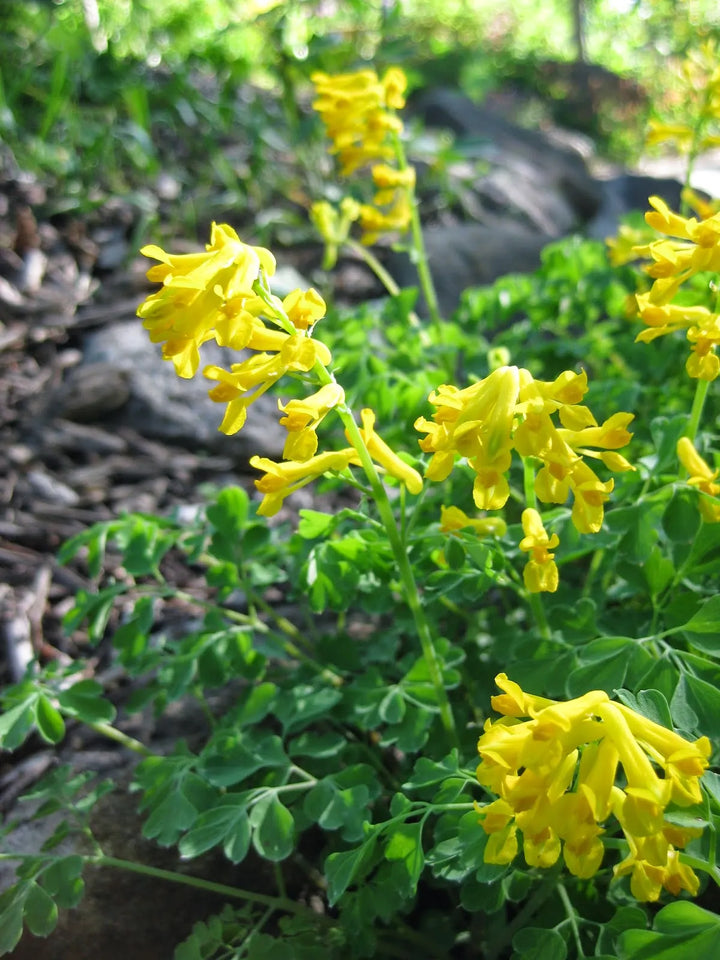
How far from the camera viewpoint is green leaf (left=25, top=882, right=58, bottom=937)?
1.36 meters

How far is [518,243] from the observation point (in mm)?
4348

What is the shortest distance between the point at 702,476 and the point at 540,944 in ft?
2.27

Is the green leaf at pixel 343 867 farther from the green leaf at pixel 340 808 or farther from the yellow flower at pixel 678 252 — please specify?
the yellow flower at pixel 678 252

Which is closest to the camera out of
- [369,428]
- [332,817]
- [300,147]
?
[369,428]

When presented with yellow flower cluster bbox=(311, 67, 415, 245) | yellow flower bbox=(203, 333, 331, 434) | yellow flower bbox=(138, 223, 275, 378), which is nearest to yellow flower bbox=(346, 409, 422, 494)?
yellow flower bbox=(203, 333, 331, 434)

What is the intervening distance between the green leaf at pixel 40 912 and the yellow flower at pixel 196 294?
909 millimetres

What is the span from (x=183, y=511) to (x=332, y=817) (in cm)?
156

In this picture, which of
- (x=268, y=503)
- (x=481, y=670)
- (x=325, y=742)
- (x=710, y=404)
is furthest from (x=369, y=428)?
(x=710, y=404)

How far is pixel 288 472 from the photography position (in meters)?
1.16

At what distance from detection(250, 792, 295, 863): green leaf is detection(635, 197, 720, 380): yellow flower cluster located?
0.94m

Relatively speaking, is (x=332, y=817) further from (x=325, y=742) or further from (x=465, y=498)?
(x=465, y=498)

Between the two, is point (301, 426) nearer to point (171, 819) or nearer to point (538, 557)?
point (538, 557)

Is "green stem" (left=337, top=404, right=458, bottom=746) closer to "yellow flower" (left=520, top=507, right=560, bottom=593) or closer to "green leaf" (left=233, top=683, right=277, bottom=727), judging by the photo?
"yellow flower" (left=520, top=507, right=560, bottom=593)

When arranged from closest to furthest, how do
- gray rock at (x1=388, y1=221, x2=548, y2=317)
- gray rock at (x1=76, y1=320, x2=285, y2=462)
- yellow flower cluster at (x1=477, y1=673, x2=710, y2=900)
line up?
yellow flower cluster at (x1=477, y1=673, x2=710, y2=900), gray rock at (x1=76, y1=320, x2=285, y2=462), gray rock at (x1=388, y1=221, x2=548, y2=317)
